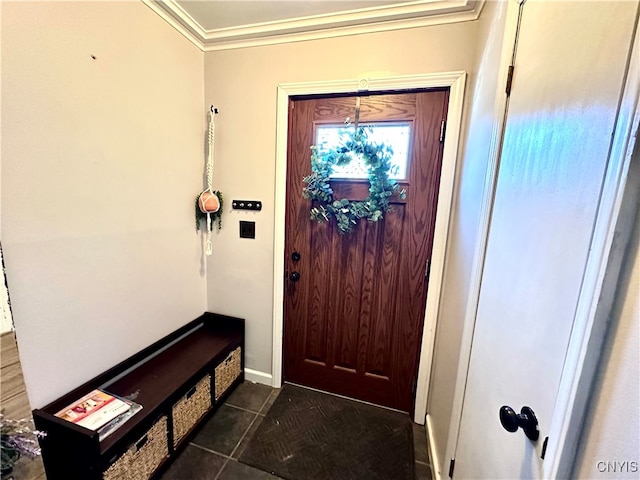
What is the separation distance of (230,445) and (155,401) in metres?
0.58

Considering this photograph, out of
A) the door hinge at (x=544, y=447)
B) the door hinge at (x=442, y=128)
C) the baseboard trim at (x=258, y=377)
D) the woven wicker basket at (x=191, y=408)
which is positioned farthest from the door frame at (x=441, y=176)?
the door hinge at (x=544, y=447)

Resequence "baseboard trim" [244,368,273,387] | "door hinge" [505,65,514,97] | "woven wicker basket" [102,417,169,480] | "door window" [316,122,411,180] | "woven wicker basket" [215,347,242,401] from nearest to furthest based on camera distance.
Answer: "door hinge" [505,65,514,97] < "woven wicker basket" [102,417,169,480] < "door window" [316,122,411,180] < "woven wicker basket" [215,347,242,401] < "baseboard trim" [244,368,273,387]


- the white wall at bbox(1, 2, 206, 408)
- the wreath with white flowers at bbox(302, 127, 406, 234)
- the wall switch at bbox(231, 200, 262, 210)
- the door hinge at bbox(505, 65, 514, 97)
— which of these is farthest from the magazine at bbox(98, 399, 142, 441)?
the door hinge at bbox(505, 65, 514, 97)

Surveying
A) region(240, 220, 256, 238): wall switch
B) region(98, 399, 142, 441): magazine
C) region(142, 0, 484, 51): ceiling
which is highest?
region(142, 0, 484, 51): ceiling

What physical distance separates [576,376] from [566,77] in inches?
24.9

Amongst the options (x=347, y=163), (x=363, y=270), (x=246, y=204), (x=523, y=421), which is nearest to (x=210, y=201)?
(x=246, y=204)

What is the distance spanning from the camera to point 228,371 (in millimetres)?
1969

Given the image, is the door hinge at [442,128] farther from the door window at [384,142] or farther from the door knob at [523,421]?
the door knob at [523,421]

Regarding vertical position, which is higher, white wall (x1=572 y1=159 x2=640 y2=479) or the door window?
the door window

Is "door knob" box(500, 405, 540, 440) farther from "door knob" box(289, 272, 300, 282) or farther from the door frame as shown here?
"door knob" box(289, 272, 300, 282)

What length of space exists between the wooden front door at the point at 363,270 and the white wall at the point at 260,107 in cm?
15

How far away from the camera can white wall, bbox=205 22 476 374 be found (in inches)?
61.8

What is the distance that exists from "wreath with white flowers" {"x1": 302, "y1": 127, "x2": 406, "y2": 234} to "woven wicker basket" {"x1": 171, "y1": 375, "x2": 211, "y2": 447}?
1314 mm

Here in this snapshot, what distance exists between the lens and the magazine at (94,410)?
1184 mm
